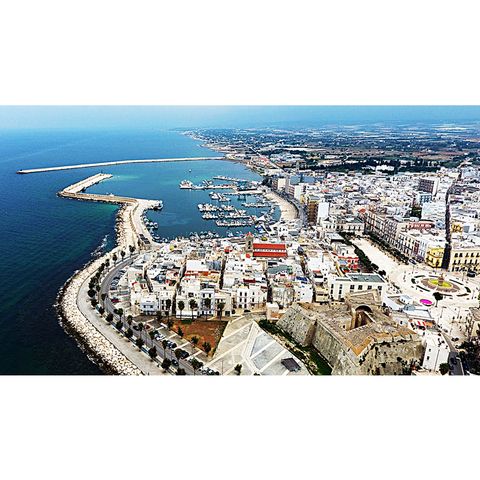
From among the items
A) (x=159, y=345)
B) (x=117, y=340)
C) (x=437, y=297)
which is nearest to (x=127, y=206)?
(x=117, y=340)

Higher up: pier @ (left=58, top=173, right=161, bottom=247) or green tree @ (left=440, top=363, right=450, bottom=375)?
pier @ (left=58, top=173, right=161, bottom=247)

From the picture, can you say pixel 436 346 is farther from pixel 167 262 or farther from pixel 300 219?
pixel 300 219

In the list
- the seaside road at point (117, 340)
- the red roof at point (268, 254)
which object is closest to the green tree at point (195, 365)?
the seaside road at point (117, 340)

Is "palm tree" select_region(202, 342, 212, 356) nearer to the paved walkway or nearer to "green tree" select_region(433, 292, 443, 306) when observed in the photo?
the paved walkway

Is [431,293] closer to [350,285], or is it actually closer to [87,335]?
[350,285]

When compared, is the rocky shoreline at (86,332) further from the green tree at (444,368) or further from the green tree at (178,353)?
the green tree at (444,368)

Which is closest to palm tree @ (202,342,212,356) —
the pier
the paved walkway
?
the paved walkway
